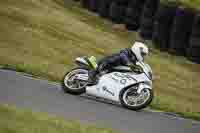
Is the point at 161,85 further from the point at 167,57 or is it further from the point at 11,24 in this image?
the point at 11,24

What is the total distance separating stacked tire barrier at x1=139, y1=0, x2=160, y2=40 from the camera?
2380 cm

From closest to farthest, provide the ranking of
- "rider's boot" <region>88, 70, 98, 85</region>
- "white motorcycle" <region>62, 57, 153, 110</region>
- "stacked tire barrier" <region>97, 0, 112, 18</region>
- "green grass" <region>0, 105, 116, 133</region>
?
"green grass" <region>0, 105, 116, 133</region>, "white motorcycle" <region>62, 57, 153, 110</region>, "rider's boot" <region>88, 70, 98, 85</region>, "stacked tire barrier" <region>97, 0, 112, 18</region>

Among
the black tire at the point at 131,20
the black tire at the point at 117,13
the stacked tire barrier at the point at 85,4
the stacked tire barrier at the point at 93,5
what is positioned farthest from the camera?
the stacked tire barrier at the point at 85,4

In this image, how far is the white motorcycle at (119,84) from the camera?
43.6 ft

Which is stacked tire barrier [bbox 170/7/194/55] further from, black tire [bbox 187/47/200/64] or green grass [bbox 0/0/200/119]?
green grass [bbox 0/0/200/119]

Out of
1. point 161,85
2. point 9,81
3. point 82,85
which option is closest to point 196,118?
point 82,85

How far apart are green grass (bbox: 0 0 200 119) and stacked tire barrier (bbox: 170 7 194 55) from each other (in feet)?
1.76

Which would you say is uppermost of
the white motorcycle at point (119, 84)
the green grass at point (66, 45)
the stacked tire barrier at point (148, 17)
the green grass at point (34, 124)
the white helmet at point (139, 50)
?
the white helmet at point (139, 50)

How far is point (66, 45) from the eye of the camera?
23.3 meters

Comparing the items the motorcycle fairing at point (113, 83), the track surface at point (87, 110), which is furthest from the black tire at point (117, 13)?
the motorcycle fairing at point (113, 83)

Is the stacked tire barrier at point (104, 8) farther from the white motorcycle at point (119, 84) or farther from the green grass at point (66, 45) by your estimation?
the white motorcycle at point (119, 84)

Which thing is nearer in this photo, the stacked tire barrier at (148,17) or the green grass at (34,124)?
the green grass at (34,124)

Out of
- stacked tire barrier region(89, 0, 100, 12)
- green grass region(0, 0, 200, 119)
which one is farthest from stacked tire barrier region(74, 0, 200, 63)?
stacked tire barrier region(89, 0, 100, 12)

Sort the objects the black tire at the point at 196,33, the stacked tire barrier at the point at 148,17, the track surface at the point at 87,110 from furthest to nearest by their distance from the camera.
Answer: the stacked tire barrier at the point at 148,17, the black tire at the point at 196,33, the track surface at the point at 87,110
